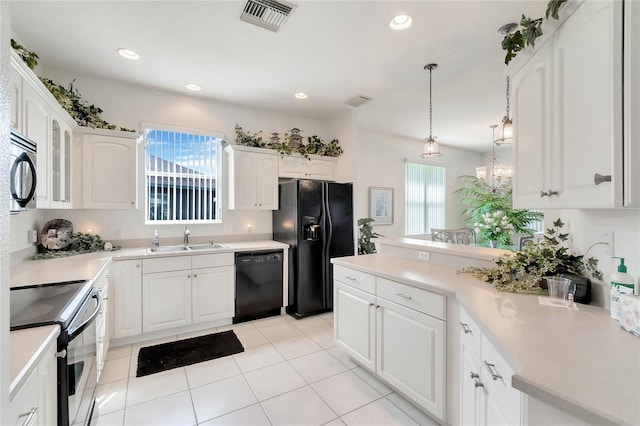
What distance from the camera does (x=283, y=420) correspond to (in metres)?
1.88

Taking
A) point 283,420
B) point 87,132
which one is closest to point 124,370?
point 283,420

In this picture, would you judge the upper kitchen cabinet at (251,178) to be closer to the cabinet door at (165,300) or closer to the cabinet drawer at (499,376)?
the cabinet door at (165,300)

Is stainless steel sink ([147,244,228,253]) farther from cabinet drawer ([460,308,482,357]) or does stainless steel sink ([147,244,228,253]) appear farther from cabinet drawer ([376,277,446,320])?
cabinet drawer ([460,308,482,357])

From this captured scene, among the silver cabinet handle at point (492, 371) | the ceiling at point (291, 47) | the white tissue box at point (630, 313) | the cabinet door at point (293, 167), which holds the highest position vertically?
the ceiling at point (291, 47)

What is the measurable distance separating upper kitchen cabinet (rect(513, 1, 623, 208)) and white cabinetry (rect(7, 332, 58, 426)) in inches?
80.4

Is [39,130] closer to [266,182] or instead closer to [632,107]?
[266,182]

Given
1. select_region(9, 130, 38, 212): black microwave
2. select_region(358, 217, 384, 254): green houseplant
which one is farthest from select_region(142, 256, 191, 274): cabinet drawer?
select_region(358, 217, 384, 254): green houseplant

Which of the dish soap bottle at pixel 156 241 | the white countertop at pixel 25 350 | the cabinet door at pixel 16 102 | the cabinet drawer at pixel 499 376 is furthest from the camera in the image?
the dish soap bottle at pixel 156 241

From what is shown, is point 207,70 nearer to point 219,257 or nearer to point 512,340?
point 219,257

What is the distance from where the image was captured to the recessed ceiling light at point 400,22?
2.13 meters

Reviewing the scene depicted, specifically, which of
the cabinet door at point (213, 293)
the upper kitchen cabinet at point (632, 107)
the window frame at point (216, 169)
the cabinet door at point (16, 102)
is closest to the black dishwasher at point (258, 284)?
the cabinet door at point (213, 293)

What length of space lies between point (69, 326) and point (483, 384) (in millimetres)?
1874

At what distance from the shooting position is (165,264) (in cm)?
301

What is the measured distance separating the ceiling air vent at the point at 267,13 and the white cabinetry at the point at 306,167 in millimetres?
1907
